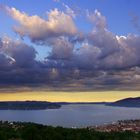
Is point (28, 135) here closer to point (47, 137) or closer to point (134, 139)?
point (47, 137)

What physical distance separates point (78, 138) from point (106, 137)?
1152 centimetres

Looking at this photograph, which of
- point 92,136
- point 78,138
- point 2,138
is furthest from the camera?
point 92,136

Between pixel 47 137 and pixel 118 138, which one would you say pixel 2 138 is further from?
pixel 118 138

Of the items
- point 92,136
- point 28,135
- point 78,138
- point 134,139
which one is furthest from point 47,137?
point 134,139

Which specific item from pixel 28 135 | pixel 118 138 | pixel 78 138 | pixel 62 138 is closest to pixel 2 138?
pixel 28 135

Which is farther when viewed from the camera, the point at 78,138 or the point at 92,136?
the point at 92,136

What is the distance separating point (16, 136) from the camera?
81562 mm

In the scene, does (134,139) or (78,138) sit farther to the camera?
(134,139)

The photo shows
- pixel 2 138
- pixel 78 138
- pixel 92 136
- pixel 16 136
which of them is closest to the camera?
pixel 2 138

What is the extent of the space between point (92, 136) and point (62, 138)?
14.9m

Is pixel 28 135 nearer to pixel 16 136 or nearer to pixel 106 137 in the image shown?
pixel 16 136

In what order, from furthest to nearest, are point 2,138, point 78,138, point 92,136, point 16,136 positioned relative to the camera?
1. point 92,136
2. point 78,138
3. point 16,136
4. point 2,138

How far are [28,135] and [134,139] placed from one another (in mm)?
29670

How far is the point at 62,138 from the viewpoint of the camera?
8250 cm
